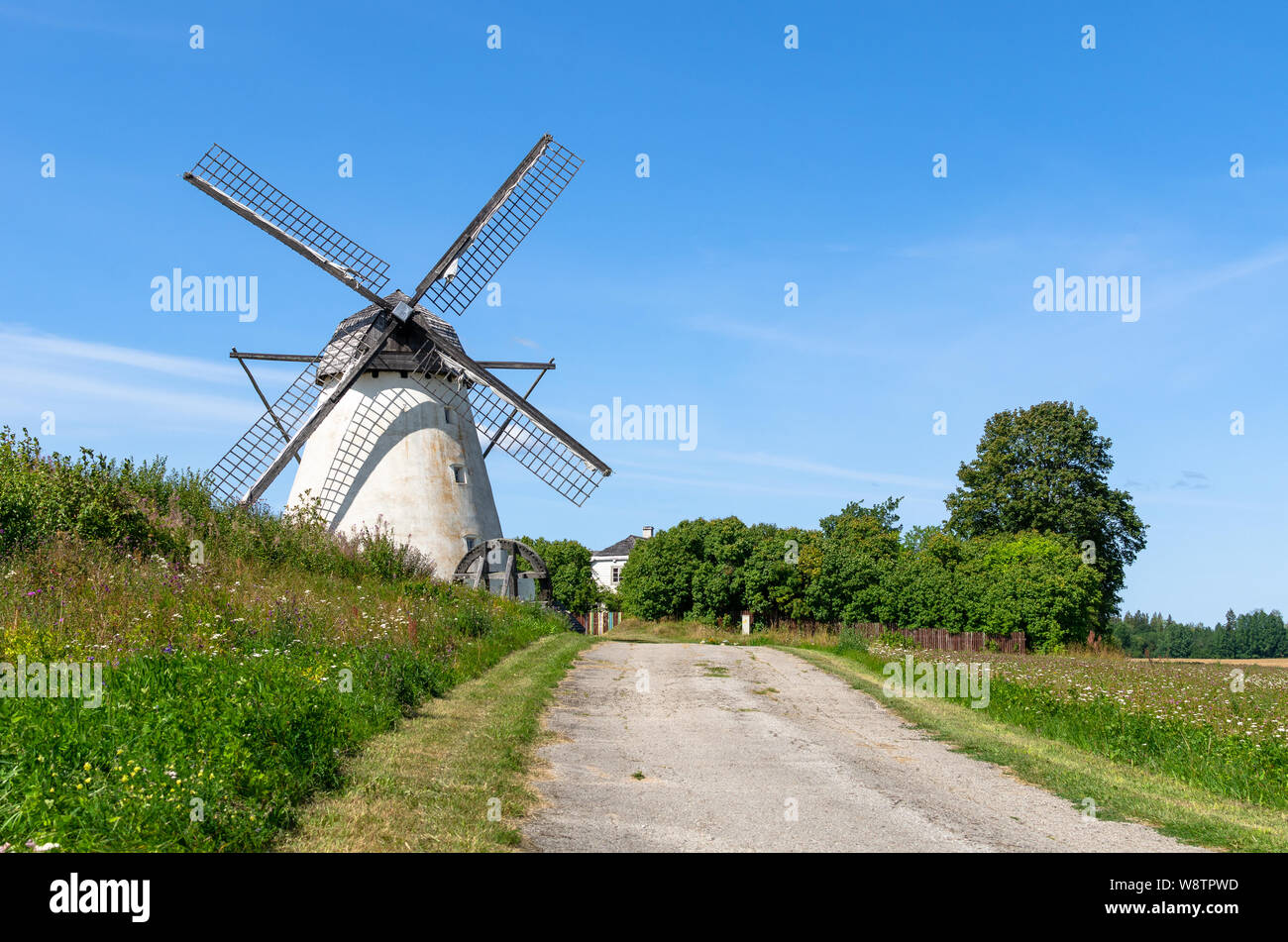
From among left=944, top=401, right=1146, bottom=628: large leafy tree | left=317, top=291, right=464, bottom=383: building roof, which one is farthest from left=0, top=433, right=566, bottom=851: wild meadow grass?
left=944, top=401, right=1146, bottom=628: large leafy tree

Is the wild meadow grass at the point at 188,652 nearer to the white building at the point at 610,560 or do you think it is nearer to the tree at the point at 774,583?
the tree at the point at 774,583

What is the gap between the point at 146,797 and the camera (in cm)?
592

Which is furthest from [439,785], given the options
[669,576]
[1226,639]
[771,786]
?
[1226,639]

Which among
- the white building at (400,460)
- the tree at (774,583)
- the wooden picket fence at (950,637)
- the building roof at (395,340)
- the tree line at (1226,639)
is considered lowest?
the tree line at (1226,639)

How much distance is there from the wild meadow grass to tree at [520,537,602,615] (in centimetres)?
5238

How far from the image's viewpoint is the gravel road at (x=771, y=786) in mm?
7191

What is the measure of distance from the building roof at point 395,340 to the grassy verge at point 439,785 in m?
18.2

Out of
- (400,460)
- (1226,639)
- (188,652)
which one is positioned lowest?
(1226,639)

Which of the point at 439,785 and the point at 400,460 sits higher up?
the point at 400,460

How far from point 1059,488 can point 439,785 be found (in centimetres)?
5707

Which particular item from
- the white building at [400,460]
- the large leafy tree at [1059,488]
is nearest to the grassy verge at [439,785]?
the white building at [400,460]

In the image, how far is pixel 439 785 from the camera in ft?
26.2

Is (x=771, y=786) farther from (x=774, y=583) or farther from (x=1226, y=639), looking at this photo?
(x=1226, y=639)
